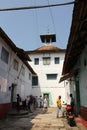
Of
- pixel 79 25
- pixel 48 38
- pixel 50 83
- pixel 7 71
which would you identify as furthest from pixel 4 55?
pixel 48 38

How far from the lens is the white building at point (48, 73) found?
25984 millimetres

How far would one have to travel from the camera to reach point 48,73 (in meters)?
26.6

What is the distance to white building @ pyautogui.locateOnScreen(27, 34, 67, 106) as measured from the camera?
25984mm

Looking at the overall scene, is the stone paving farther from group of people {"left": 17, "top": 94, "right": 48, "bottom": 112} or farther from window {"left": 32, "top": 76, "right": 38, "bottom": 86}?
window {"left": 32, "top": 76, "right": 38, "bottom": 86}

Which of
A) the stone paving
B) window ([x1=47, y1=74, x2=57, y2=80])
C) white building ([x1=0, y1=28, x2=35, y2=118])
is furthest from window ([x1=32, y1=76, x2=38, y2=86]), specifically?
the stone paving

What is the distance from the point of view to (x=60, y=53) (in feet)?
89.0

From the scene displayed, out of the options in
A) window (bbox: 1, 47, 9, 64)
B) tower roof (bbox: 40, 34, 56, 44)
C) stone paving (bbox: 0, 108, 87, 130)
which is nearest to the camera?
stone paving (bbox: 0, 108, 87, 130)

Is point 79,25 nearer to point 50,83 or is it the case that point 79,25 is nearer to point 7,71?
point 7,71

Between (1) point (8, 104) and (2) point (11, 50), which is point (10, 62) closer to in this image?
(2) point (11, 50)

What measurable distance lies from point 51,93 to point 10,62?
1269 centimetres

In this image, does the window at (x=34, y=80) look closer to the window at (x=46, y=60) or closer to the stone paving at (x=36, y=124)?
the window at (x=46, y=60)

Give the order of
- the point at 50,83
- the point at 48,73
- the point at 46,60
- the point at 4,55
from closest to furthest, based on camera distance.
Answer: the point at 4,55, the point at 50,83, the point at 48,73, the point at 46,60

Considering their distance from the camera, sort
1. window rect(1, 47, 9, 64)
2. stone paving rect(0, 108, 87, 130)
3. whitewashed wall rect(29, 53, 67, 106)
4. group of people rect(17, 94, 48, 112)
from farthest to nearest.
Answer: whitewashed wall rect(29, 53, 67, 106) < group of people rect(17, 94, 48, 112) < window rect(1, 47, 9, 64) < stone paving rect(0, 108, 87, 130)

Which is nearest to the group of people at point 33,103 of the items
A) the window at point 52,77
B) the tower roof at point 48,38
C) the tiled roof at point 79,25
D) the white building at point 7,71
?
the white building at point 7,71
